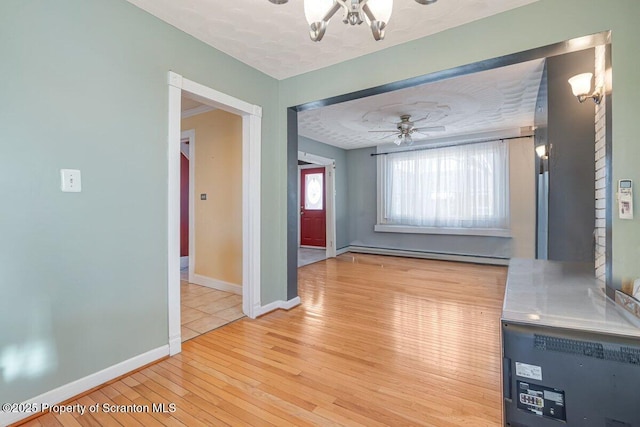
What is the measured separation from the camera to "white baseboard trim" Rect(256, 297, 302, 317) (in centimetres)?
296

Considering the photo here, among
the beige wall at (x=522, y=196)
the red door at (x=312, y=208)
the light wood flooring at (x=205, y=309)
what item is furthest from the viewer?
the red door at (x=312, y=208)

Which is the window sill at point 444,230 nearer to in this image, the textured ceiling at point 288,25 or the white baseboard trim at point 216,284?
the white baseboard trim at point 216,284

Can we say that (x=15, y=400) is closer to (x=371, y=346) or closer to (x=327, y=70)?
(x=371, y=346)

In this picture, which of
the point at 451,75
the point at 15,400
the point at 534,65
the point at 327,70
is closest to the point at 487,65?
the point at 451,75

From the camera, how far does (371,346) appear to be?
2.29 m

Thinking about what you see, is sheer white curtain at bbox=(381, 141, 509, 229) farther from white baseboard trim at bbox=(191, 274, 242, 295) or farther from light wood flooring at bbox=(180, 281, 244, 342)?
light wood flooring at bbox=(180, 281, 244, 342)

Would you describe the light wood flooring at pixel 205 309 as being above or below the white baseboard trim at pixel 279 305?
below

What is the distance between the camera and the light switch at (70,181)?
1.64 metres

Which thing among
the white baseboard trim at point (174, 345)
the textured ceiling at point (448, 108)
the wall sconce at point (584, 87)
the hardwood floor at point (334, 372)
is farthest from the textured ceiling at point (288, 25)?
the hardwood floor at point (334, 372)

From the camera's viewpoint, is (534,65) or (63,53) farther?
(534,65)

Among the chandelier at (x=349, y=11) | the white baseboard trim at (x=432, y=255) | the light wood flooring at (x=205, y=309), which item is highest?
the chandelier at (x=349, y=11)

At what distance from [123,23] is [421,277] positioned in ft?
15.0

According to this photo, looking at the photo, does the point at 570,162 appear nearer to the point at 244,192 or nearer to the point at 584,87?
the point at 584,87

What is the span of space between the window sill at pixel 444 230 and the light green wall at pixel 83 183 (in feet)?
16.5
